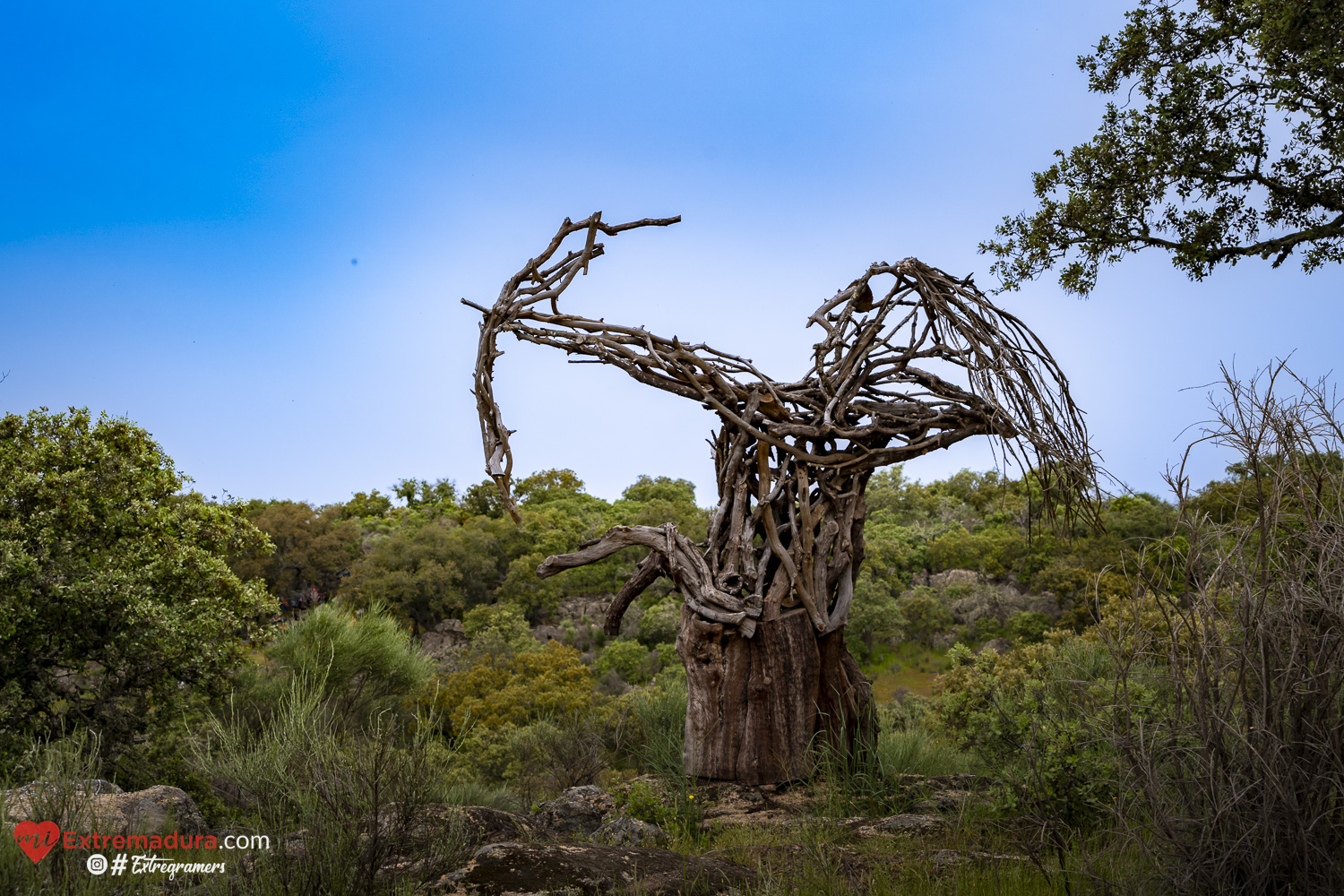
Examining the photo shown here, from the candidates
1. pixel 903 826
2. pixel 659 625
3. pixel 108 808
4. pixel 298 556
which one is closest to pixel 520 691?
pixel 659 625

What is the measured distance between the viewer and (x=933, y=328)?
668cm

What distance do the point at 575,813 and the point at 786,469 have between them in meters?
2.70

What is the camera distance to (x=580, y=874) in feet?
11.6

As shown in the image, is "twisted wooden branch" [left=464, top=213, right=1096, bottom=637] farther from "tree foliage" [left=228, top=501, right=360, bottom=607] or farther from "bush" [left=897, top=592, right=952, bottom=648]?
"tree foliage" [left=228, top=501, right=360, bottom=607]

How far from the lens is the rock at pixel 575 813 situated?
18.4 ft

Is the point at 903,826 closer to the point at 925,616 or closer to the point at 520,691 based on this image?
the point at 520,691

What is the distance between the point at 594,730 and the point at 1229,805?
7.53 m

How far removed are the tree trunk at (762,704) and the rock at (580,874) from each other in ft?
7.28

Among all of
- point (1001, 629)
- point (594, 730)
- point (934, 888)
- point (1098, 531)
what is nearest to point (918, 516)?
point (1001, 629)

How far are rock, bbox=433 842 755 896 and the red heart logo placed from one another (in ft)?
4.44

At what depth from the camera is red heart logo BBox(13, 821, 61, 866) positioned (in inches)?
126

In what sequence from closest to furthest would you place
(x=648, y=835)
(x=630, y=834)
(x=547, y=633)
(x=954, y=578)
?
(x=630, y=834), (x=648, y=835), (x=547, y=633), (x=954, y=578)

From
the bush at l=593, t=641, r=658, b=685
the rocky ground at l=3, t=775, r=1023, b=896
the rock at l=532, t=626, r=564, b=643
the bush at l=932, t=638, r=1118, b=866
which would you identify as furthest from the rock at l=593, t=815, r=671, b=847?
the rock at l=532, t=626, r=564, b=643

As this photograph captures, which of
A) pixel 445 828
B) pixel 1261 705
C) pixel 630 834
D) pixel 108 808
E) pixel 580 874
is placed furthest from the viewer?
pixel 630 834
